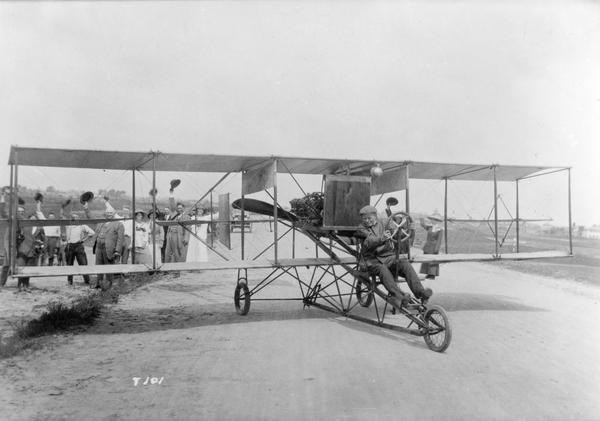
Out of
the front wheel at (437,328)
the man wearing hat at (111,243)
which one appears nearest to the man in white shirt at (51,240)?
the man wearing hat at (111,243)

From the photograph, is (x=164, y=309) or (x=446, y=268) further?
(x=446, y=268)

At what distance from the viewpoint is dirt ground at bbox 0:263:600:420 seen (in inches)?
194

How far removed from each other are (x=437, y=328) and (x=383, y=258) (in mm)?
1807

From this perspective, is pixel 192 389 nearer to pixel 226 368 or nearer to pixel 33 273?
pixel 226 368

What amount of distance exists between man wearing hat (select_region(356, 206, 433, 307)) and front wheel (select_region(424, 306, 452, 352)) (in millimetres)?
488

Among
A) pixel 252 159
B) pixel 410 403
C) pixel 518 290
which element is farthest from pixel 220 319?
pixel 518 290

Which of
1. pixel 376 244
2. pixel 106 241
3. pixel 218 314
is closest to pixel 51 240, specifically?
pixel 106 241

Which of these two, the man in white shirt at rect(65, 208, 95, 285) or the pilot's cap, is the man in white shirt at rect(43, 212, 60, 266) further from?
the pilot's cap

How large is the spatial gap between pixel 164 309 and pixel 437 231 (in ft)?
22.3

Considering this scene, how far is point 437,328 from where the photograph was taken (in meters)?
7.17

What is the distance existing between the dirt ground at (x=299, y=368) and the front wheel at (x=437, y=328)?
169 millimetres

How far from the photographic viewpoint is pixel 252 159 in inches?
351

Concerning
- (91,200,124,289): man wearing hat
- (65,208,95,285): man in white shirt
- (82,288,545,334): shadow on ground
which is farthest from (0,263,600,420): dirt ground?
(65,208,95,285): man in white shirt

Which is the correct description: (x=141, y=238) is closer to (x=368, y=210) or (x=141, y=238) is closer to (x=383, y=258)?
(x=368, y=210)
